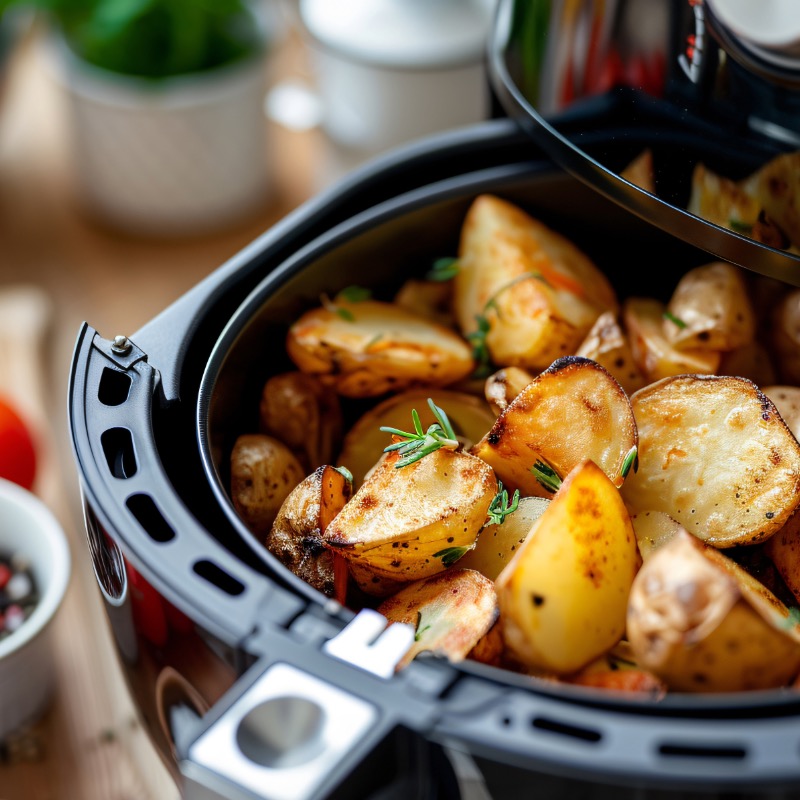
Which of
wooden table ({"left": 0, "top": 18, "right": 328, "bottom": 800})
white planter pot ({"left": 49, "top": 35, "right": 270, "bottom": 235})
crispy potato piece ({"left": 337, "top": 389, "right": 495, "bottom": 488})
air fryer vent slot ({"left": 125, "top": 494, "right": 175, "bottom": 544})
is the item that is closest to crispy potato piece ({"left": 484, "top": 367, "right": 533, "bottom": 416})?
crispy potato piece ({"left": 337, "top": 389, "right": 495, "bottom": 488})

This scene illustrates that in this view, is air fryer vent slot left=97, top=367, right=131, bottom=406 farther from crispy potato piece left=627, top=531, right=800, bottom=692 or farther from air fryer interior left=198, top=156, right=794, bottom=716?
crispy potato piece left=627, top=531, right=800, bottom=692

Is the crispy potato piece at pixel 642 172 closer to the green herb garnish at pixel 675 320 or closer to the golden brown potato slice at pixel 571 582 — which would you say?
the green herb garnish at pixel 675 320

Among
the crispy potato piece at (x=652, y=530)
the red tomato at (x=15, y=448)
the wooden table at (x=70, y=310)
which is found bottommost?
the wooden table at (x=70, y=310)

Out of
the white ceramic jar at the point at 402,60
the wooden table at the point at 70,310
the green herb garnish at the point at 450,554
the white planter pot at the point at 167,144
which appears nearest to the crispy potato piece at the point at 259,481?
the green herb garnish at the point at 450,554

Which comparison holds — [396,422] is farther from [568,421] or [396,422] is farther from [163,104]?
[163,104]

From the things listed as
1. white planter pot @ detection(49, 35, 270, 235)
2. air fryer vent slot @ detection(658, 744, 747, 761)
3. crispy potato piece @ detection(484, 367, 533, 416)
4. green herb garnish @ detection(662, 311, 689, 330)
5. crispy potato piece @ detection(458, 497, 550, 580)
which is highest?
green herb garnish @ detection(662, 311, 689, 330)

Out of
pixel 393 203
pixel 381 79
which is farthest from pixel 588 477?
pixel 381 79

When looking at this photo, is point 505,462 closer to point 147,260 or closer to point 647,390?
point 647,390
